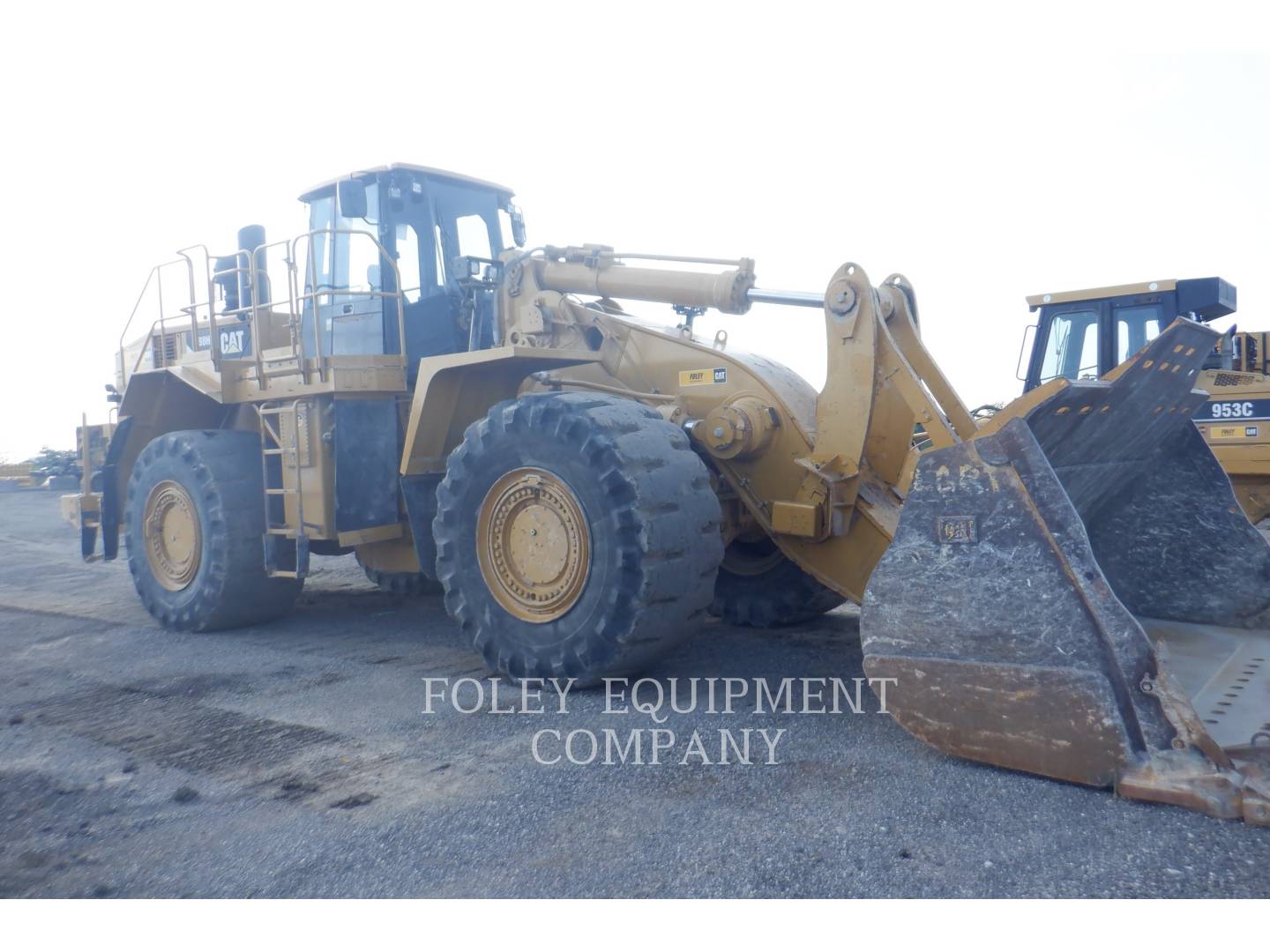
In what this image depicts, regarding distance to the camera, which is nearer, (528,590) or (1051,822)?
(1051,822)

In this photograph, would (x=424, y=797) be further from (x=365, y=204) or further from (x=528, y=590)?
(x=365, y=204)

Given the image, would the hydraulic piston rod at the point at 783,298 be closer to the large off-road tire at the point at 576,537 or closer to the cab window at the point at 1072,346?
the large off-road tire at the point at 576,537

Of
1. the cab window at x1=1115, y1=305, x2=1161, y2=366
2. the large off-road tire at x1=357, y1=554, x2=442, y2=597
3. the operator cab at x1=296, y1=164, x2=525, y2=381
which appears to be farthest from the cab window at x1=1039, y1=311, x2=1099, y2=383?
the large off-road tire at x1=357, y1=554, x2=442, y2=597

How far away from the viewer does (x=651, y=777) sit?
3867mm

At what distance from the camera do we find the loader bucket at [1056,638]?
131 inches

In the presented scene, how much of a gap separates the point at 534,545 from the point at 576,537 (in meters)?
0.31

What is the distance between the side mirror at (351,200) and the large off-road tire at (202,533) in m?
1.86

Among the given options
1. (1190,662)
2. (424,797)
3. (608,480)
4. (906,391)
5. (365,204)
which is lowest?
(424,797)

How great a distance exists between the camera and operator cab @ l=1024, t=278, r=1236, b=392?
9.15 meters

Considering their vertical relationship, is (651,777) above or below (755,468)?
below

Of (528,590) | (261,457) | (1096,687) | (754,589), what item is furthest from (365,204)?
(1096,687)

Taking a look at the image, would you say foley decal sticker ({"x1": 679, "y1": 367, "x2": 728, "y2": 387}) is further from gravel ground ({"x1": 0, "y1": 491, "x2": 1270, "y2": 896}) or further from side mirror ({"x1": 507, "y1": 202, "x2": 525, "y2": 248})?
side mirror ({"x1": 507, "y1": 202, "x2": 525, "y2": 248})

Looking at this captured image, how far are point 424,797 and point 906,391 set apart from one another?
270cm

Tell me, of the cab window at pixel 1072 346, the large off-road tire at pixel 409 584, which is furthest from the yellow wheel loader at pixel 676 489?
the cab window at pixel 1072 346
